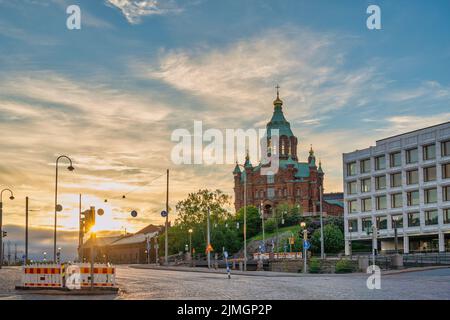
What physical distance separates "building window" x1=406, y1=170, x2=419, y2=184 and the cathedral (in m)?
61.6

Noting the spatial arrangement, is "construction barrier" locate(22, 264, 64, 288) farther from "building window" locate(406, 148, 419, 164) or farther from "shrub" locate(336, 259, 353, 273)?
"building window" locate(406, 148, 419, 164)

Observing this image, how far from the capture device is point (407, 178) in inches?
4124

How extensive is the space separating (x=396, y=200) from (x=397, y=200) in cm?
22

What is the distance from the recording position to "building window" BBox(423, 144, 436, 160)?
100000 millimetres

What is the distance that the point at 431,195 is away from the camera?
101 m

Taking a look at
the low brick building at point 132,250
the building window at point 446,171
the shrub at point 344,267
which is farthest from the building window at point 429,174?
the low brick building at point 132,250

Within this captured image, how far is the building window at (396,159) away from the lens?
10644 centimetres

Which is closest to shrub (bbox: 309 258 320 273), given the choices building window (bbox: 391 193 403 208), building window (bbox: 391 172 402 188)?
building window (bbox: 391 193 403 208)

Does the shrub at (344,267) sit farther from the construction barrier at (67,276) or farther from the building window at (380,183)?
the building window at (380,183)

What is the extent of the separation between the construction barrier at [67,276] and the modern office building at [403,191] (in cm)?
6706

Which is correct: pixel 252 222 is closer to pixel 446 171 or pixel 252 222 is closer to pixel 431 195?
pixel 431 195
